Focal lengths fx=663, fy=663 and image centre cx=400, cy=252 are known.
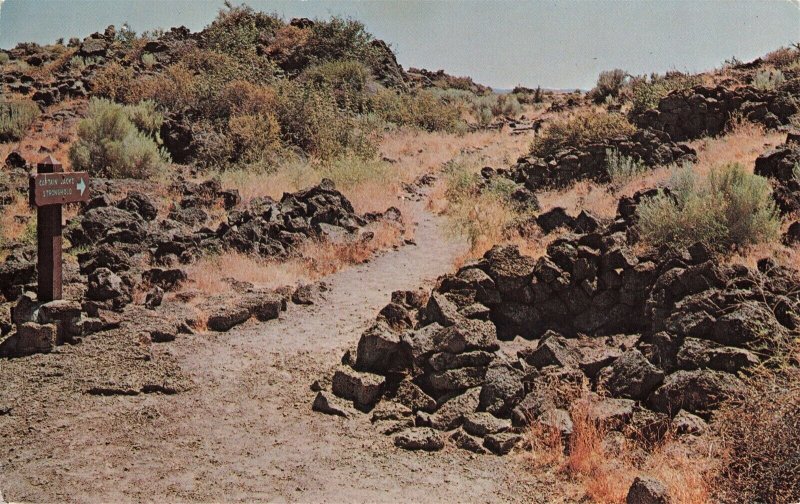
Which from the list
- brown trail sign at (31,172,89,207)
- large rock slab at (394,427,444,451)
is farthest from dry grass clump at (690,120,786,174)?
brown trail sign at (31,172,89,207)

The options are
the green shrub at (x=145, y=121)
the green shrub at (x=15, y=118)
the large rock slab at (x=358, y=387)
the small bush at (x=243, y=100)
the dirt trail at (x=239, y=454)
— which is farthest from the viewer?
the small bush at (x=243, y=100)

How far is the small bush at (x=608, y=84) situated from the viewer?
30.0m

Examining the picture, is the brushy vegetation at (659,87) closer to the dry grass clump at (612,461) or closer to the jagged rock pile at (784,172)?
the jagged rock pile at (784,172)

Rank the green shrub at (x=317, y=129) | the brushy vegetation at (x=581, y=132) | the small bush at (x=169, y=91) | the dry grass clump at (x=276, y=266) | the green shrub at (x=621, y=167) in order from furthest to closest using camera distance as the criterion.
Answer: the small bush at (x=169, y=91) → the green shrub at (x=317, y=129) → the brushy vegetation at (x=581, y=132) → the green shrub at (x=621, y=167) → the dry grass clump at (x=276, y=266)

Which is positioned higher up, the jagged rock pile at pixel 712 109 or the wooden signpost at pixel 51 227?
the jagged rock pile at pixel 712 109

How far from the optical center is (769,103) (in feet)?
56.0

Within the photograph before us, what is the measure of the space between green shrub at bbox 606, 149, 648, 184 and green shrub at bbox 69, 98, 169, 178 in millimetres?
11122

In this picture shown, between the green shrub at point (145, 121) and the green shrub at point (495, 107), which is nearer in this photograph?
the green shrub at point (145, 121)

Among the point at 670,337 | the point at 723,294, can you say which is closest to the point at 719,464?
the point at 670,337

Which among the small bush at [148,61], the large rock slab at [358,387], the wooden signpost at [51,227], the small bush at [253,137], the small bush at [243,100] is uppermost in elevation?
the small bush at [148,61]

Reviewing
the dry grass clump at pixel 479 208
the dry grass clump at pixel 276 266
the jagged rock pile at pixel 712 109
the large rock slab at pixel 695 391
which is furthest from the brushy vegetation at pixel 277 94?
the large rock slab at pixel 695 391

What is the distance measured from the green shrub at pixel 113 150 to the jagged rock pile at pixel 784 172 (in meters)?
13.5

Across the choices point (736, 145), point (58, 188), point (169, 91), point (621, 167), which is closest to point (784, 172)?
point (736, 145)

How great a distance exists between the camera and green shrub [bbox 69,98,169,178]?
16281 mm
